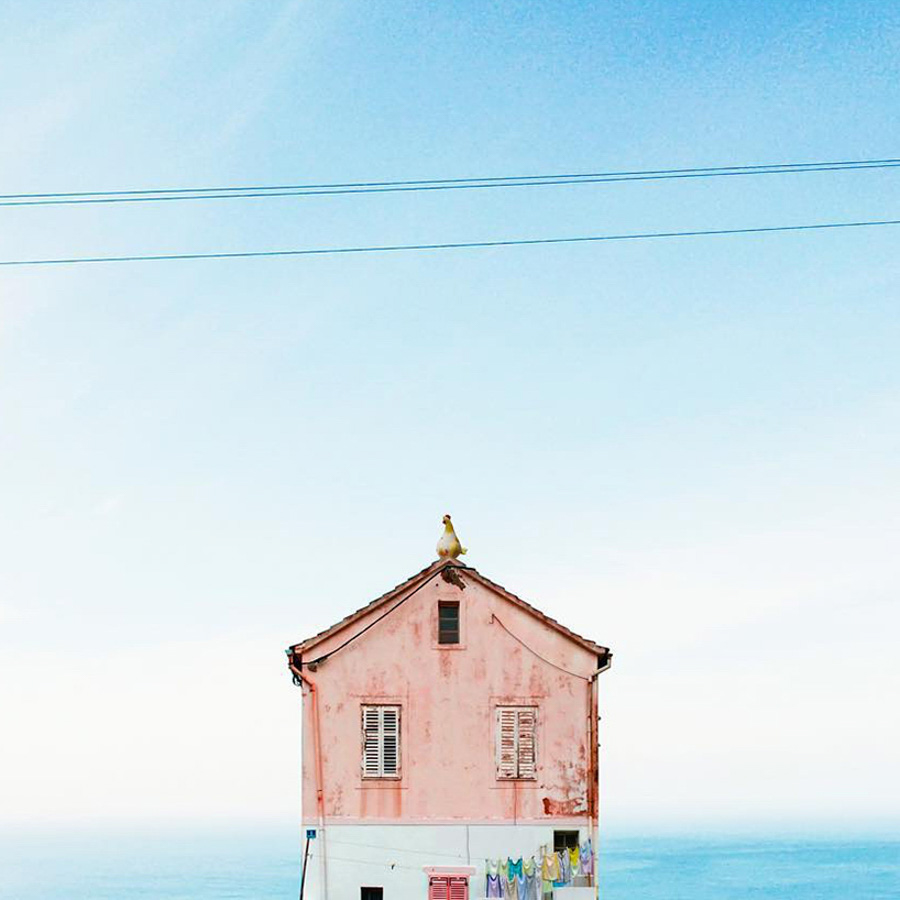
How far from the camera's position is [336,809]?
36875 mm

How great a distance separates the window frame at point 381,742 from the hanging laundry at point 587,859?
182 inches

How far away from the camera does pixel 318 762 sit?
3706cm

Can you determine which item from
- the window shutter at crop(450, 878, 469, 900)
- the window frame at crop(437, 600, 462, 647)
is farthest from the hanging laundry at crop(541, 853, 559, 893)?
the window frame at crop(437, 600, 462, 647)


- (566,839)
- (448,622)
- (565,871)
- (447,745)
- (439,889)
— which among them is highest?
(448,622)

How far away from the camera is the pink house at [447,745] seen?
36562 mm

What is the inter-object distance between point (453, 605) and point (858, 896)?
15173 centimetres

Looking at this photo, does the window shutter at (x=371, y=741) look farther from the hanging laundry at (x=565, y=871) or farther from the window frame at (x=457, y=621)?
the hanging laundry at (x=565, y=871)

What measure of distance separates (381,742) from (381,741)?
0.08 ft

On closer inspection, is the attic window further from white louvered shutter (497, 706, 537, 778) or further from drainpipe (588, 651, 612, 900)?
drainpipe (588, 651, 612, 900)

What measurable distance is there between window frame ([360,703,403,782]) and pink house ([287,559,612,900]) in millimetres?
33

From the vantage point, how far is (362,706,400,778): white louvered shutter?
1459 inches

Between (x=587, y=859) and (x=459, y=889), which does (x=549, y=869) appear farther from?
(x=459, y=889)

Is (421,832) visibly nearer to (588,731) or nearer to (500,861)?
(500,861)

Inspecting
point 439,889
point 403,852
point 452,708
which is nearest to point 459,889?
point 439,889
